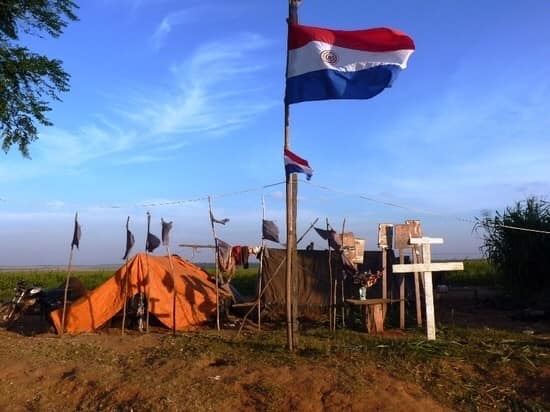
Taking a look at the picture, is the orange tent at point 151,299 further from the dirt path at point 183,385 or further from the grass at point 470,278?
the grass at point 470,278

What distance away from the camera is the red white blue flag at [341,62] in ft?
30.9

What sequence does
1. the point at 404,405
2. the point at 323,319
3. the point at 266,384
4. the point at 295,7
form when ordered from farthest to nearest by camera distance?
the point at 323,319 < the point at 295,7 < the point at 266,384 < the point at 404,405

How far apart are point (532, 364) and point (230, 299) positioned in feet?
29.2

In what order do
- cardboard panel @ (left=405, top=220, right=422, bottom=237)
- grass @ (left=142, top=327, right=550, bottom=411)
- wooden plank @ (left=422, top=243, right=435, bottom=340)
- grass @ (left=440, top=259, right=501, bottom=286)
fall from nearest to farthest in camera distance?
grass @ (left=142, top=327, right=550, bottom=411), wooden plank @ (left=422, top=243, right=435, bottom=340), cardboard panel @ (left=405, top=220, right=422, bottom=237), grass @ (left=440, top=259, right=501, bottom=286)

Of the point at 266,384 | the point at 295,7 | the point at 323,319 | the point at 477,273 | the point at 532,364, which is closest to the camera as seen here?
the point at 266,384

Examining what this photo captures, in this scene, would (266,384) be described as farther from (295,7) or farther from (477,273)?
(477,273)

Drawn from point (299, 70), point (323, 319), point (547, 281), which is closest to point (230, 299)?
point (323, 319)

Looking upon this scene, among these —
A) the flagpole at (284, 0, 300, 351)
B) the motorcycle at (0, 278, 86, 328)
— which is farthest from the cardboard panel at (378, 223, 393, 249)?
the motorcycle at (0, 278, 86, 328)

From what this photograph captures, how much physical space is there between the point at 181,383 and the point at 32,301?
968 centimetres

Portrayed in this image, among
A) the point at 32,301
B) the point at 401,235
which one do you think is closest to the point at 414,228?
the point at 401,235

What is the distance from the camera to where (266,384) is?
771 cm

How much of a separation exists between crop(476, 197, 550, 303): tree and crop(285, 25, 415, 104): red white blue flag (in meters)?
9.29

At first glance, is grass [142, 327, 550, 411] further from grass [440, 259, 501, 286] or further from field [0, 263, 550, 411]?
grass [440, 259, 501, 286]

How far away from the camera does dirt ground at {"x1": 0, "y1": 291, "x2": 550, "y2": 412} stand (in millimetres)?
7316
